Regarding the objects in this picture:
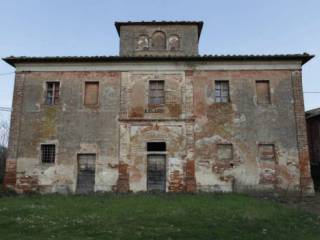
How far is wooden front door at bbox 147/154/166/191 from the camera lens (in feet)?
54.9

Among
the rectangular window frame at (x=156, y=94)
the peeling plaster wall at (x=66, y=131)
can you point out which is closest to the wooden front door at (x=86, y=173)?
the peeling plaster wall at (x=66, y=131)

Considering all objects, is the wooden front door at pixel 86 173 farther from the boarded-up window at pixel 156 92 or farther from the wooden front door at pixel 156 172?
the boarded-up window at pixel 156 92

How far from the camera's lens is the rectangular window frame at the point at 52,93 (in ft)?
58.3

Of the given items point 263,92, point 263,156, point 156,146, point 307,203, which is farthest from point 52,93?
point 307,203

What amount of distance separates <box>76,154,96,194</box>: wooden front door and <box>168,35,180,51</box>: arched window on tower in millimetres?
8510

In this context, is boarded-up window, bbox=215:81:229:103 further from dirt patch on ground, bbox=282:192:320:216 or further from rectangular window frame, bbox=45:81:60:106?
rectangular window frame, bbox=45:81:60:106

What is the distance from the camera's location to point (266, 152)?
16.8 meters

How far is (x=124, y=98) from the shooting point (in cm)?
1752

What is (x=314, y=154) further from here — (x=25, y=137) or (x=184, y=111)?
(x=25, y=137)

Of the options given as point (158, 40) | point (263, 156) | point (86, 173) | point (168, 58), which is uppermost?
point (158, 40)

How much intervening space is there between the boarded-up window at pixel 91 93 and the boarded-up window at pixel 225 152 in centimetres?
665

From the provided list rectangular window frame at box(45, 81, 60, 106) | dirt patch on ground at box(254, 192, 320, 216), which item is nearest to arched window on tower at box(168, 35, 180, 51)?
rectangular window frame at box(45, 81, 60, 106)

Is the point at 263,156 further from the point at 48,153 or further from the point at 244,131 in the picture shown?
the point at 48,153

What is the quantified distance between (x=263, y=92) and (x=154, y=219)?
10090mm
